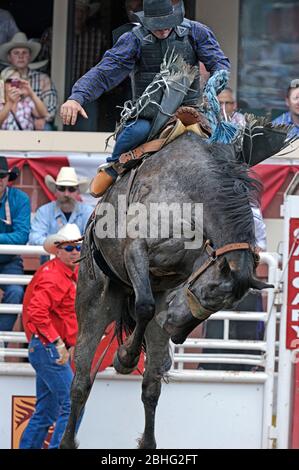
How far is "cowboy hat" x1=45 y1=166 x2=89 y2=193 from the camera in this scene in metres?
10.1

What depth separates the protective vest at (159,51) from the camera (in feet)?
24.6

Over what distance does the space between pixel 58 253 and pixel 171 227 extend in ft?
6.76

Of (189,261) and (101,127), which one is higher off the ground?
(101,127)

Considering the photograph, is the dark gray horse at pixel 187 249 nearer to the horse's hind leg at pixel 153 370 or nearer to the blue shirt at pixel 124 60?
the horse's hind leg at pixel 153 370

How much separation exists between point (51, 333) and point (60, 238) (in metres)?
0.74

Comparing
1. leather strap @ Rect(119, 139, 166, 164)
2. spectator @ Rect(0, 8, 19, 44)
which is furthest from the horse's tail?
spectator @ Rect(0, 8, 19, 44)

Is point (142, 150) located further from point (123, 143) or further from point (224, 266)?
point (224, 266)

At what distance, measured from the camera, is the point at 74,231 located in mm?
9078

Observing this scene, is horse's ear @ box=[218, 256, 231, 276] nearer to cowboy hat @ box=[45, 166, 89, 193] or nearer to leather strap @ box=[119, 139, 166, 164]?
leather strap @ box=[119, 139, 166, 164]

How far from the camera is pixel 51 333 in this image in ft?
28.7

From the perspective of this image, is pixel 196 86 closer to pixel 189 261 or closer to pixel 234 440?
pixel 189 261

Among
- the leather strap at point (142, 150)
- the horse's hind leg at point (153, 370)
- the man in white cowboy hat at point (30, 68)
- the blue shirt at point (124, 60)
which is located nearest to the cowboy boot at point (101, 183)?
the leather strap at point (142, 150)

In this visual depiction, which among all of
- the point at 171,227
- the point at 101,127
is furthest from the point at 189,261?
the point at 101,127

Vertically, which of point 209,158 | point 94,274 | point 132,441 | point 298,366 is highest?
point 209,158
